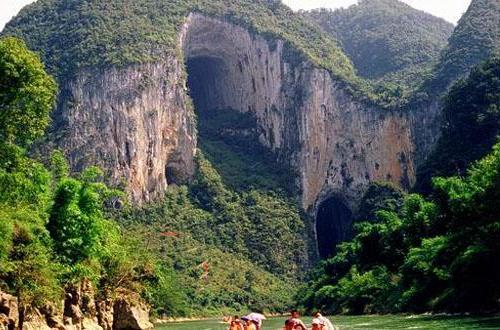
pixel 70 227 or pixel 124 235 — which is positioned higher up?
pixel 70 227

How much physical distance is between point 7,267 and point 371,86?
94.4 m

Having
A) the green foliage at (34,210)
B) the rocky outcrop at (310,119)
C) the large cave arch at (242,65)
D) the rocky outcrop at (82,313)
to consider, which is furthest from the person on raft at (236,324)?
the large cave arch at (242,65)

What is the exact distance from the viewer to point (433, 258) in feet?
138

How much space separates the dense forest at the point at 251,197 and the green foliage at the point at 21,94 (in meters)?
0.07

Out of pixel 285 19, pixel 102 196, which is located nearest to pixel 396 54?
pixel 285 19

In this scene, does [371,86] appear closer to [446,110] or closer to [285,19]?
[285,19]

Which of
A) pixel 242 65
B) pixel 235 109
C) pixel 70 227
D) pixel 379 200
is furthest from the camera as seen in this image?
pixel 235 109

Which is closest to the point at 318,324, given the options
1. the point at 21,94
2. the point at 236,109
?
the point at 21,94

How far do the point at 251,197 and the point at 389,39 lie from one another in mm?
60677

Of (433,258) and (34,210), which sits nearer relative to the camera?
(34,210)

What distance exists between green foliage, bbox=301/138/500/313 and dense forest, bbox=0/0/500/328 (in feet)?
0.42

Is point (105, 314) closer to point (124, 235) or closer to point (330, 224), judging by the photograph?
point (124, 235)

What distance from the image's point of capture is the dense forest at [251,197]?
107ft

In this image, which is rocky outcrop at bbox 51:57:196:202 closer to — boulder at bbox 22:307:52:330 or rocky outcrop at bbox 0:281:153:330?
rocky outcrop at bbox 0:281:153:330
